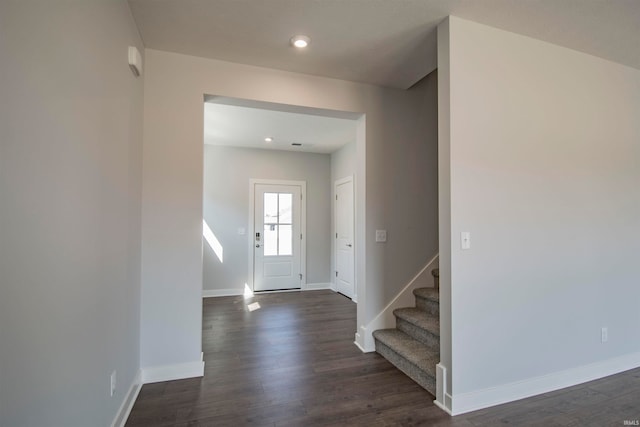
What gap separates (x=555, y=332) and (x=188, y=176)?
10.6 ft

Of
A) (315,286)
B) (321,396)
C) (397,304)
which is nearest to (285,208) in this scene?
(315,286)

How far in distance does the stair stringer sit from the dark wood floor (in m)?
0.16

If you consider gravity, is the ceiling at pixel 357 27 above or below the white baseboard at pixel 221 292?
above

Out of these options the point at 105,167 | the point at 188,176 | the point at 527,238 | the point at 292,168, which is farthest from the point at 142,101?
the point at 292,168

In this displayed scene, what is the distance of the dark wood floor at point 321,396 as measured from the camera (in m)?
2.04

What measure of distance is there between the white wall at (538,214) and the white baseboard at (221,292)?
433cm

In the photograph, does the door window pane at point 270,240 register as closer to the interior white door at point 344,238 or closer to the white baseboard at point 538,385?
the interior white door at point 344,238

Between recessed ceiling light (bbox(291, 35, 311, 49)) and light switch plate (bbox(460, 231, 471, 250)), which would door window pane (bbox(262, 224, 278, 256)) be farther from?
light switch plate (bbox(460, 231, 471, 250))

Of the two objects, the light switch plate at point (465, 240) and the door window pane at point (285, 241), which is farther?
the door window pane at point (285, 241)

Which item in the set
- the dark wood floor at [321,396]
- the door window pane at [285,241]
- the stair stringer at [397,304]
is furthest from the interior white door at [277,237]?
the stair stringer at [397,304]

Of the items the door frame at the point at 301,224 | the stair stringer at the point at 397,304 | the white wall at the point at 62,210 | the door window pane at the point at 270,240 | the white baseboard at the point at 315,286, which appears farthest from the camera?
the white baseboard at the point at 315,286

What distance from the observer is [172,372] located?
2541mm

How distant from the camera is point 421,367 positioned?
8.00 feet

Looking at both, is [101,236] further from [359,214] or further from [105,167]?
[359,214]
